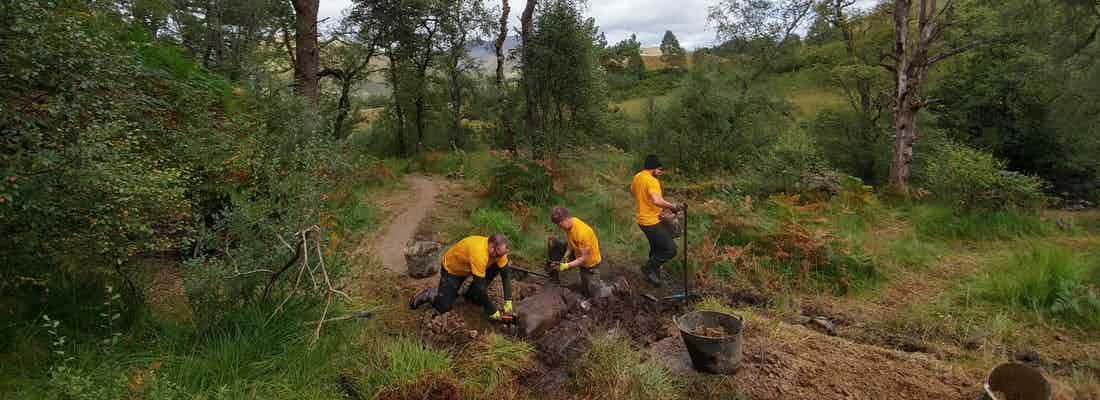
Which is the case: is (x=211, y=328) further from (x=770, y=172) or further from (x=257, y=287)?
(x=770, y=172)

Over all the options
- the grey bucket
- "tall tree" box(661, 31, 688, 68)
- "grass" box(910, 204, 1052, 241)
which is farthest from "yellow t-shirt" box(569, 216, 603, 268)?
"tall tree" box(661, 31, 688, 68)

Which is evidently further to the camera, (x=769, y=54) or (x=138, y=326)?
(x=769, y=54)

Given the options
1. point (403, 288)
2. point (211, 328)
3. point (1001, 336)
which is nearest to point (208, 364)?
point (211, 328)

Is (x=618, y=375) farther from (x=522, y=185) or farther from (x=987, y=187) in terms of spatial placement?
(x=987, y=187)

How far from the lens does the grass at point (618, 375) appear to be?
368 centimetres

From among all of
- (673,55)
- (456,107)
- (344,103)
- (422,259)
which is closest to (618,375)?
(422,259)

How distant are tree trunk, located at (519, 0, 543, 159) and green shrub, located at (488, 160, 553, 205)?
2168 mm

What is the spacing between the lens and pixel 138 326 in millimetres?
3746

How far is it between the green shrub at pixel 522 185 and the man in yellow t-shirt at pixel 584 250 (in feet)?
13.4

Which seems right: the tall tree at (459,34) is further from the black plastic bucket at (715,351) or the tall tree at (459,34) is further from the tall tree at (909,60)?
the black plastic bucket at (715,351)

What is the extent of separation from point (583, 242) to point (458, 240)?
2824 mm

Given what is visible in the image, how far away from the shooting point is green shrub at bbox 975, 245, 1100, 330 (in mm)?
4891

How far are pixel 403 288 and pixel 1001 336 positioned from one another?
5718 millimetres

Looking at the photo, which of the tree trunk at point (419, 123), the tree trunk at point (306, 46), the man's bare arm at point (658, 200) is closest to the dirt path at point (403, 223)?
the tree trunk at point (306, 46)
